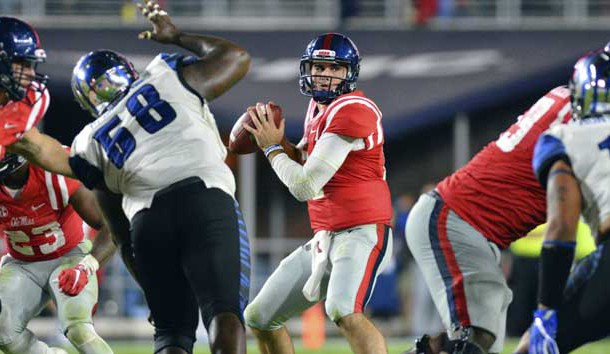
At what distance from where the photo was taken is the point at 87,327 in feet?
18.8

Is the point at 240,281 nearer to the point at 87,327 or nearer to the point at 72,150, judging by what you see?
the point at 72,150

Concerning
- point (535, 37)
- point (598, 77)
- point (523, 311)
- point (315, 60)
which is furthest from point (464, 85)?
point (598, 77)

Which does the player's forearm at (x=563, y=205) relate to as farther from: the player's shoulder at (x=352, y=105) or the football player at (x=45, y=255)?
the football player at (x=45, y=255)

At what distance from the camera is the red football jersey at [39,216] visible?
598 cm

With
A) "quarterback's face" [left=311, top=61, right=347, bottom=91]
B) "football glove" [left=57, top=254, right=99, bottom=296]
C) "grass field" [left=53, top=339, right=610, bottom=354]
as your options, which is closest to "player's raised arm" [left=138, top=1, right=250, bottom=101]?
"quarterback's face" [left=311, top=61, right=347, bottom=91]

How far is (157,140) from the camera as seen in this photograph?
15.5ft

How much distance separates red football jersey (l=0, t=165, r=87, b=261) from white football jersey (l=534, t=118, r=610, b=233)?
8.39 feet

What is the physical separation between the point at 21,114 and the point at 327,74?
1610 mm

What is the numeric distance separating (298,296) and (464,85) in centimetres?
819

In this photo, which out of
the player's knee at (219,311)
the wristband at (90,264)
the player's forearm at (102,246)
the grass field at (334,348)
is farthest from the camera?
the grass field at (334,348)

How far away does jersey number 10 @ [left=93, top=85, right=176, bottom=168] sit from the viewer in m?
4.71

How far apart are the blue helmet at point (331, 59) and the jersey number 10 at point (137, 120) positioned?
1204 millimetres

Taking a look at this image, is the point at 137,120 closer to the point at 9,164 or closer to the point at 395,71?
the point at 9,164

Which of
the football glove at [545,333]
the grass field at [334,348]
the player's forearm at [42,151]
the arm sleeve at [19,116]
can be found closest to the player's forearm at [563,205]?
the football glove at [545,333]
